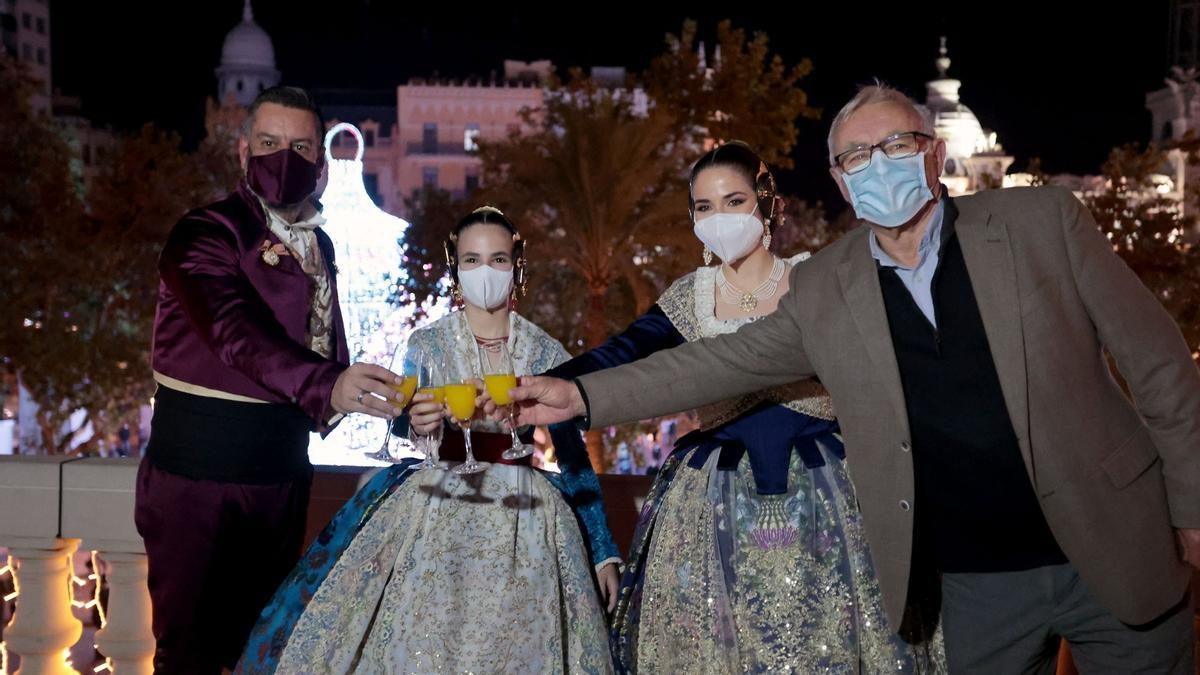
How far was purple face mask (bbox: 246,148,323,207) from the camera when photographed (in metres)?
4.16

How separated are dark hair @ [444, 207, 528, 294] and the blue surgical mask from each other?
4.59 ft

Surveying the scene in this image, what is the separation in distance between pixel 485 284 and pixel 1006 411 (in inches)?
71.1

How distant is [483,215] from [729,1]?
166 feet

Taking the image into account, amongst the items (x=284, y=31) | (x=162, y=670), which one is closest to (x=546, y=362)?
(x=162, y=670)

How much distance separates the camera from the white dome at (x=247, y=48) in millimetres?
76688

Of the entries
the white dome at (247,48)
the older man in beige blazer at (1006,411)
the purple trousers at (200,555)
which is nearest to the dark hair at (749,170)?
the older man in beige blazer at (1006,411)

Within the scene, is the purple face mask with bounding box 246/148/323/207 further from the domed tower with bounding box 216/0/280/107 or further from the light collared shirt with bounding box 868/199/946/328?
the domed tower with bounding box 216/0/280/107

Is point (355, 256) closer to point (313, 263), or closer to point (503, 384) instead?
point (313, 263)

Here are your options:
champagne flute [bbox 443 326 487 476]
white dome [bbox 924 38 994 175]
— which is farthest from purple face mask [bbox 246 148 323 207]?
white dome [bbox 924 38 994 175]

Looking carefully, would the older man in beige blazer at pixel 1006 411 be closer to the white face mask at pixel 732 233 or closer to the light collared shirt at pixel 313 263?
the white face mask at pixel 732 233

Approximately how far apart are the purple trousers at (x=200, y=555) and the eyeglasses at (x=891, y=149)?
1948mm

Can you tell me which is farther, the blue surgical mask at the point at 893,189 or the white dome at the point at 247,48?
the white dome at the point at 247,48

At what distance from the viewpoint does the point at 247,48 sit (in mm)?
76688

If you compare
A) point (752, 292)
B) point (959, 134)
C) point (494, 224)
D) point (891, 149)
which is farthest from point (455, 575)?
point (959, 134)
